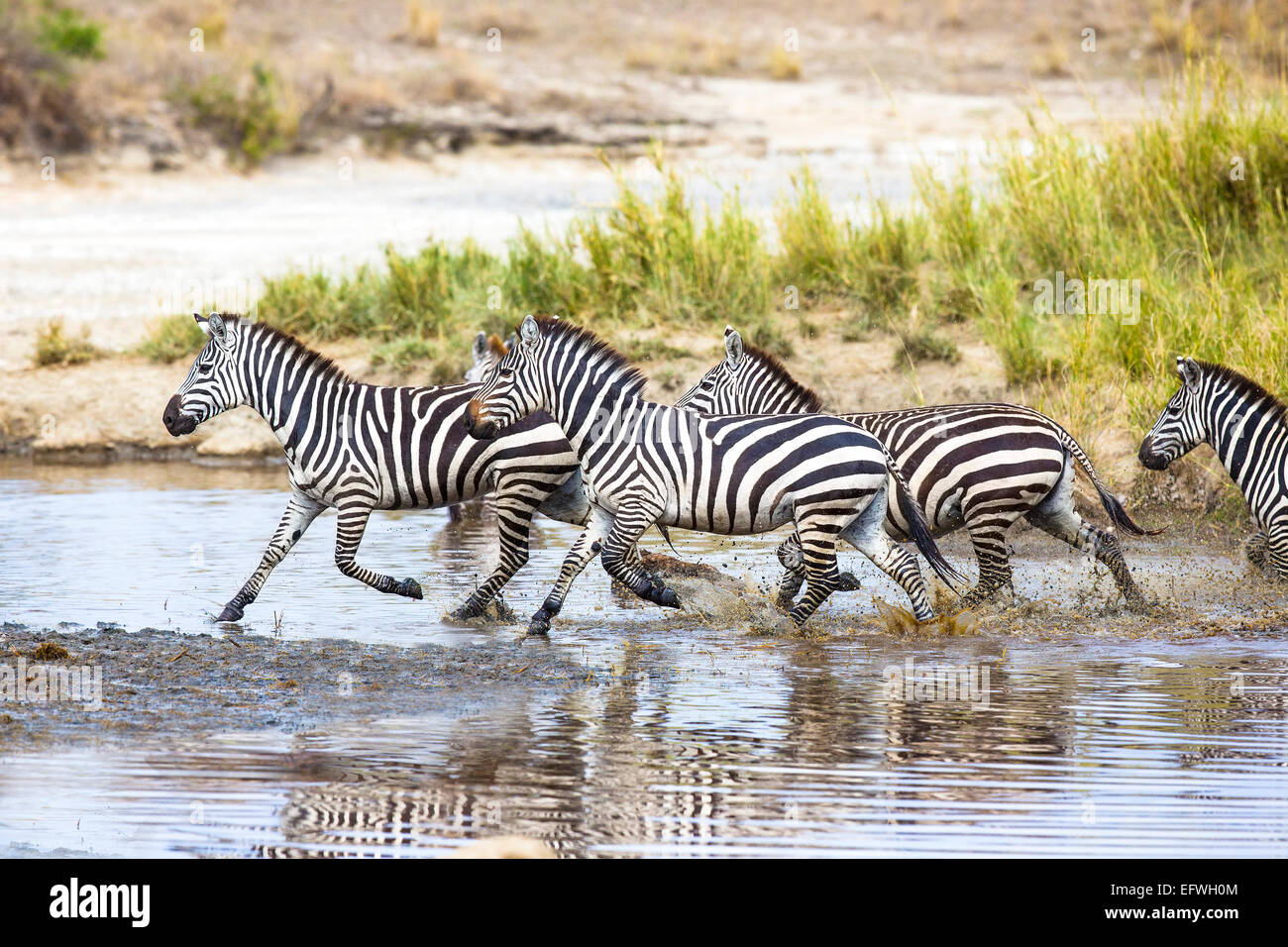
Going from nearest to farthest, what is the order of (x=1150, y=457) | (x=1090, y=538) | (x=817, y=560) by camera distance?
(x=817, y=560) < (x=1090, y=538) < (x=1150, y=457)

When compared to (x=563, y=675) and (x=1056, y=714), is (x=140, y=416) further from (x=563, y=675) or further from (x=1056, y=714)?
(x=1056, y=714)

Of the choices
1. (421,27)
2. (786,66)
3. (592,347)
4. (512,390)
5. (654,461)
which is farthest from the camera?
(421,27)

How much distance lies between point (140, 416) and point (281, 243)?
172 inches

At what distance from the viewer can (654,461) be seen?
8531mm

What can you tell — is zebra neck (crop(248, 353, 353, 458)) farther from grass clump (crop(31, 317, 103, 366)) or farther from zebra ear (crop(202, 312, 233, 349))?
grass clump (crop(31, 317, 103, 366))

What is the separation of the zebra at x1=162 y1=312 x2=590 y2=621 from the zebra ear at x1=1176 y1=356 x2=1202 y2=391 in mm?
3344

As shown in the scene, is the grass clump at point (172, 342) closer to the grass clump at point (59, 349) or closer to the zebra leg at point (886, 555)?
the grass clump at point (59, 349)

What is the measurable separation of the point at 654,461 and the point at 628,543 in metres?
0.43

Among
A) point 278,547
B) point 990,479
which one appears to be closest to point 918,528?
point 990,479

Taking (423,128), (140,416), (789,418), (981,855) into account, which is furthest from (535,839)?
(423,128)

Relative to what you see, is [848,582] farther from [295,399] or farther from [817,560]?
[295,399]

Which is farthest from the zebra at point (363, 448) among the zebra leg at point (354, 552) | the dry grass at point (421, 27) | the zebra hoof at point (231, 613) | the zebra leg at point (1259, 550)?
the dry grass at point (421, 27)

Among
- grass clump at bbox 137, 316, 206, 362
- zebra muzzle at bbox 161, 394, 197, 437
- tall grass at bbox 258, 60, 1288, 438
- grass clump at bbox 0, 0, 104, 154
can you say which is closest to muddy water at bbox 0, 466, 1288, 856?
zebra muzzle at bbox 161, 394, 197, 437

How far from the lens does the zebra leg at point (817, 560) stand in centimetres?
839
